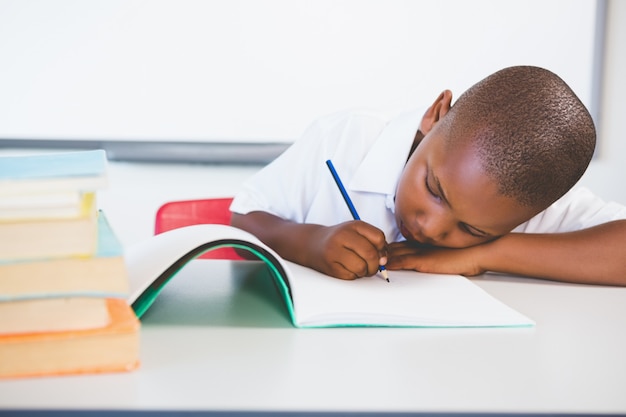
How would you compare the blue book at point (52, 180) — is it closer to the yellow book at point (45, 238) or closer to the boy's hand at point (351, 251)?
the yellow book at point (45, 238)

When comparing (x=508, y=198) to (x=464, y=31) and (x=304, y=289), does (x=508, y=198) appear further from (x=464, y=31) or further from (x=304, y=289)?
(x=464, y=31)

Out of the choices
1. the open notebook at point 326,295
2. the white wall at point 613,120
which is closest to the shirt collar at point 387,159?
the open notebook at point 326,295

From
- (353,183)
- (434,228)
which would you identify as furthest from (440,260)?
(353,183)

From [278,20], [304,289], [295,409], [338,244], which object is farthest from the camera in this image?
[278,20]

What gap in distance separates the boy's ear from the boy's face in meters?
0.07

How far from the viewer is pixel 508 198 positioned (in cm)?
79

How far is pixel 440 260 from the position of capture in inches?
33.7

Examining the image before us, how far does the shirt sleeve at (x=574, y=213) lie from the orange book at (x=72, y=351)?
2.69 feet

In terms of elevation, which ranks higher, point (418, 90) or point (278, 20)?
point (278, 20)

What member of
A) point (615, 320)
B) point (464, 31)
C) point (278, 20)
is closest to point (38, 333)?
point (615, 320)

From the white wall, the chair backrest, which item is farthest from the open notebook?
the white wall

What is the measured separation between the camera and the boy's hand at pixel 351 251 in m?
0.71

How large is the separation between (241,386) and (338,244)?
342mm

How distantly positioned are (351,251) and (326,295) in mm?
117
